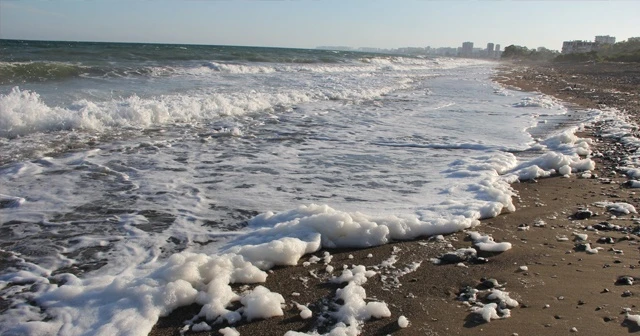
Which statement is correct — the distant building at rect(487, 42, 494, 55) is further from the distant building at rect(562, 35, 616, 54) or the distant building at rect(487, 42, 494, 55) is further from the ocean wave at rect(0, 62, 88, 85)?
the ocean wave at rect(0, 62, 88, 85)

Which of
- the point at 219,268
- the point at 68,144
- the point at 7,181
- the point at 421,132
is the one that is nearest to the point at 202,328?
the point at 219,268

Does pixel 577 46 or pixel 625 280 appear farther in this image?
pixel 577 46

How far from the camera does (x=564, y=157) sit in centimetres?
615

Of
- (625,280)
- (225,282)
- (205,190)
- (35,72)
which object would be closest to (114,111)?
(205,190)

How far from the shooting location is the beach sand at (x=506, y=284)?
250 centimetres

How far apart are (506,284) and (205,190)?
10.5ft

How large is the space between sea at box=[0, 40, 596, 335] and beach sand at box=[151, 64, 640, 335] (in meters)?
0.19

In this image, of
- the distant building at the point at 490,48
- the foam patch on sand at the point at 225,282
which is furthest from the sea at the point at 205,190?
the distant building at the point at 490,48

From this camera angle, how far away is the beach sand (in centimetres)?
250

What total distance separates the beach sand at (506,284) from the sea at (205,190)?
193 mm

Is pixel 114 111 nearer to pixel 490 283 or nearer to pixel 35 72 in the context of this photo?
pixel 490 283

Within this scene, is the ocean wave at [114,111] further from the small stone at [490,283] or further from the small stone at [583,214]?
the small stone at [583,214]

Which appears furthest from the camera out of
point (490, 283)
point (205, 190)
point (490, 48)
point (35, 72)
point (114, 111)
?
point (490, 48)

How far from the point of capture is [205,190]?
4.87 m
